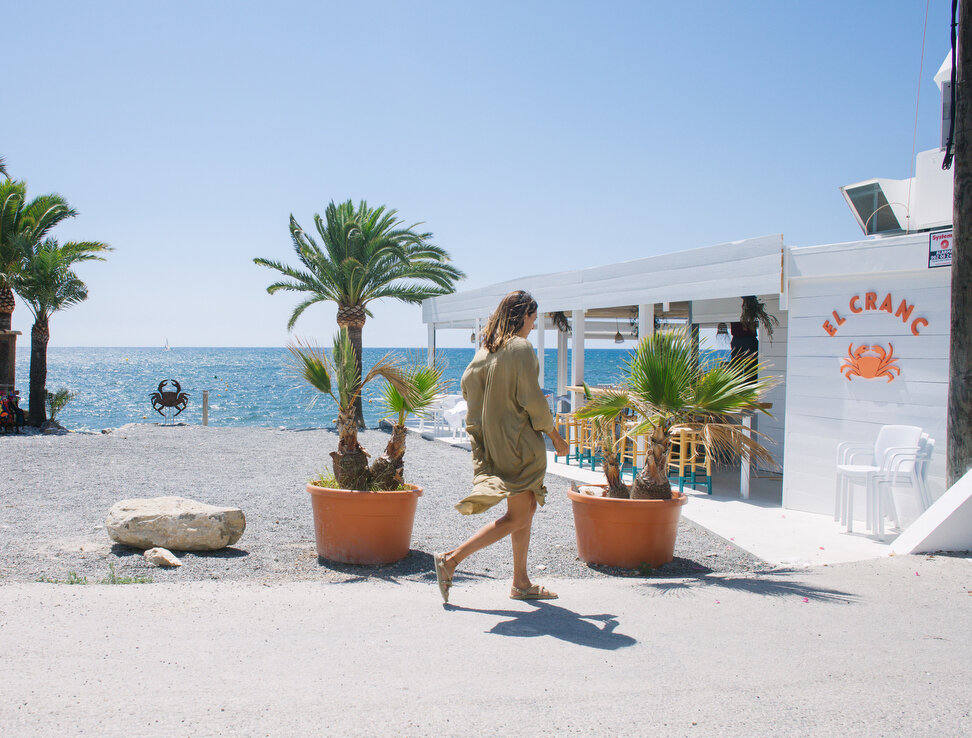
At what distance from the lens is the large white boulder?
16.9 ft

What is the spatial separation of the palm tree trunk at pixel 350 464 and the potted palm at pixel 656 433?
145cm

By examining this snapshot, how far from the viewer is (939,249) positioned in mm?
6027

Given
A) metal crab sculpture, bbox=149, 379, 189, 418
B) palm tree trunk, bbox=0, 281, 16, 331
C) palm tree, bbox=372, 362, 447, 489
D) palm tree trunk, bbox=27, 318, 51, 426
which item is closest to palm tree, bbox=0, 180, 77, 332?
palm tree trunk, bbox=0, 281, 16, 331

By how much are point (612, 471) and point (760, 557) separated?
1.53 m

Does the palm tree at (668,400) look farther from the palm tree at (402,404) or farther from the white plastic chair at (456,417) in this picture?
the white plastic chair at (456,417)

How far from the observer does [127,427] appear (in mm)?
15797

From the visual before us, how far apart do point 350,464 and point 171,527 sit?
1.34 meters

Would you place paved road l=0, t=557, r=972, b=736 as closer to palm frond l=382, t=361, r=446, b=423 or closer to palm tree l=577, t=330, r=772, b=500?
palm tree l=577, t=330, r=772, b=500

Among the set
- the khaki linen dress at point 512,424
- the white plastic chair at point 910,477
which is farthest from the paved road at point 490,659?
the white plastic chair at point 910,477

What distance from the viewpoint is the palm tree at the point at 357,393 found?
201 inches

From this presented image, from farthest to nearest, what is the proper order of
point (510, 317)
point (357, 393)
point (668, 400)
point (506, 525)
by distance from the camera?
point (357, 393) < point (668, 400) < point (510, 317) < point (506, 525)

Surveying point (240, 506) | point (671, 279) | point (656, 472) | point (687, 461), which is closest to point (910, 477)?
point (656, 472)

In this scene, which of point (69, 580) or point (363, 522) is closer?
point (69, 580)

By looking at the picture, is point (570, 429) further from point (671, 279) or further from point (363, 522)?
point (363, 522)
